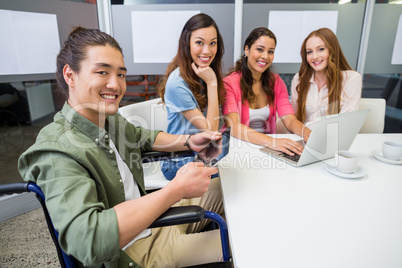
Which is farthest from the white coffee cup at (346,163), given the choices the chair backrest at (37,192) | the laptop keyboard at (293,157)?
the chair backrest at (37,192)

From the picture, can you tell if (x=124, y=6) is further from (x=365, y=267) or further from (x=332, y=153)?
(x=365, y=267)

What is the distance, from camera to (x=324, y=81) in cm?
213

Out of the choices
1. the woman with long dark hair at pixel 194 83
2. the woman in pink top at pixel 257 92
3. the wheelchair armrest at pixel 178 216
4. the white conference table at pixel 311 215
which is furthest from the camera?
the woman in pink top at pixel 257 92

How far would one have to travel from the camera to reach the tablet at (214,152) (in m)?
1.01

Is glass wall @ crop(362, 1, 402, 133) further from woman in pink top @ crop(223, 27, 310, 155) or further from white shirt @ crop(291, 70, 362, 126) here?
woman in pink top @ crop(223, 27, 310, 155)

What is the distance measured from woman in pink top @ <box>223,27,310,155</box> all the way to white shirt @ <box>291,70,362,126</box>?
0.24 m

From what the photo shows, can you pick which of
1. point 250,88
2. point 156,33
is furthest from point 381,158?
point 156,33

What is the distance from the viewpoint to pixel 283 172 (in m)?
1.09

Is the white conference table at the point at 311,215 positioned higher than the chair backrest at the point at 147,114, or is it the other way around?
the chair backrest at the point at 147,114

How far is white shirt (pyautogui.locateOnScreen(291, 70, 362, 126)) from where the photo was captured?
1.96 metres

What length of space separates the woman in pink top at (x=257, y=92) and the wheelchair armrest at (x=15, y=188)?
1.29 meters

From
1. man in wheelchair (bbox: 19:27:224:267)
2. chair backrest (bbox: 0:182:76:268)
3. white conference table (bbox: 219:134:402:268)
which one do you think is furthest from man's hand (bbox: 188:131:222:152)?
chair backrest (bbox: 0:182:76:268)

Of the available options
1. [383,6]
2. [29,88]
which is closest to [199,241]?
[29,88]

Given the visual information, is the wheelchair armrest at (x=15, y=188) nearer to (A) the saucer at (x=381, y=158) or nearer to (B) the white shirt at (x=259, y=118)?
(A) the saucer at (x=381, y=158)
